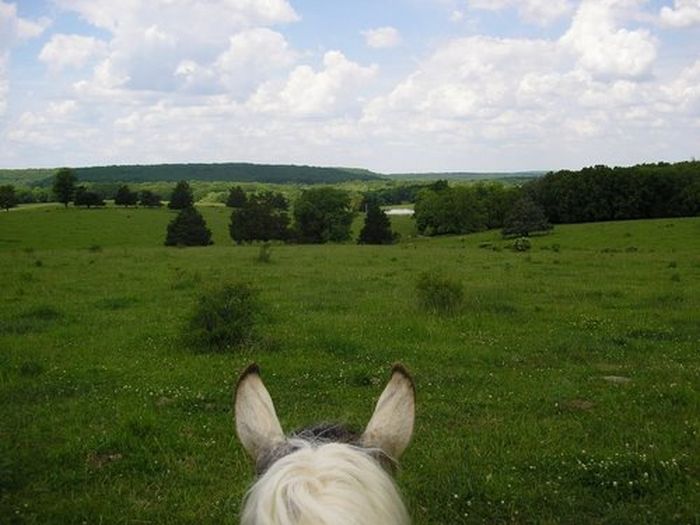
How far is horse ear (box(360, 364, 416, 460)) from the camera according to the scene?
8.62 feet

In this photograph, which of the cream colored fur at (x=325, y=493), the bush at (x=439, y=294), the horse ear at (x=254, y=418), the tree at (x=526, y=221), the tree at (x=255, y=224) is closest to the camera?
the cream colored fur at (x=325, y=493)

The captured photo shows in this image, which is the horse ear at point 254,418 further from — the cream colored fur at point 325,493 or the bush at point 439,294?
the bush at point 439,294

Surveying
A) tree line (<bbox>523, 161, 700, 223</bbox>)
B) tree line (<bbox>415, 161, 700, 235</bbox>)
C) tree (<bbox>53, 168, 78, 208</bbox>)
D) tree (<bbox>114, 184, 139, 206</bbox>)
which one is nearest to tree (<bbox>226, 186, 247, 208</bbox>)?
tree (<bbox>114, 184, 139, 206</bbox>)

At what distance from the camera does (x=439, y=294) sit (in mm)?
17938

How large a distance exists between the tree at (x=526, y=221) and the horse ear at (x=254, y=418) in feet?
213

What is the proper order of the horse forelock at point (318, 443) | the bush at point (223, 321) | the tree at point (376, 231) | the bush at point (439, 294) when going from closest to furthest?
the horse forelock at point (318, 443), the bush at point (223, 321), the bush at point (439, 294), the tree at point (376, 231)

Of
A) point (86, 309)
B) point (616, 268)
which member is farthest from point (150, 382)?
point (616, 268)

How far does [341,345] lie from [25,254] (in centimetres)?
3104

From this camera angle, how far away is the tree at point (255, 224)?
73438mm

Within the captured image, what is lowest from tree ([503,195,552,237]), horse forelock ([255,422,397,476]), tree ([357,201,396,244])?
tree ([357,201,396,244])

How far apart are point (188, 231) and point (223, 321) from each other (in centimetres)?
5538

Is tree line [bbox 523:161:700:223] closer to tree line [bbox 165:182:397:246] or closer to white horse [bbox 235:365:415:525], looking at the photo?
tree line [bbox 165:182:397:246]

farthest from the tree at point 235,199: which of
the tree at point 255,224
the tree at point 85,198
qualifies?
the tree at point 255,224

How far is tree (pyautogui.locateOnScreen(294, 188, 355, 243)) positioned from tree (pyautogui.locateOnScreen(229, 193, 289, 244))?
4112 mm
